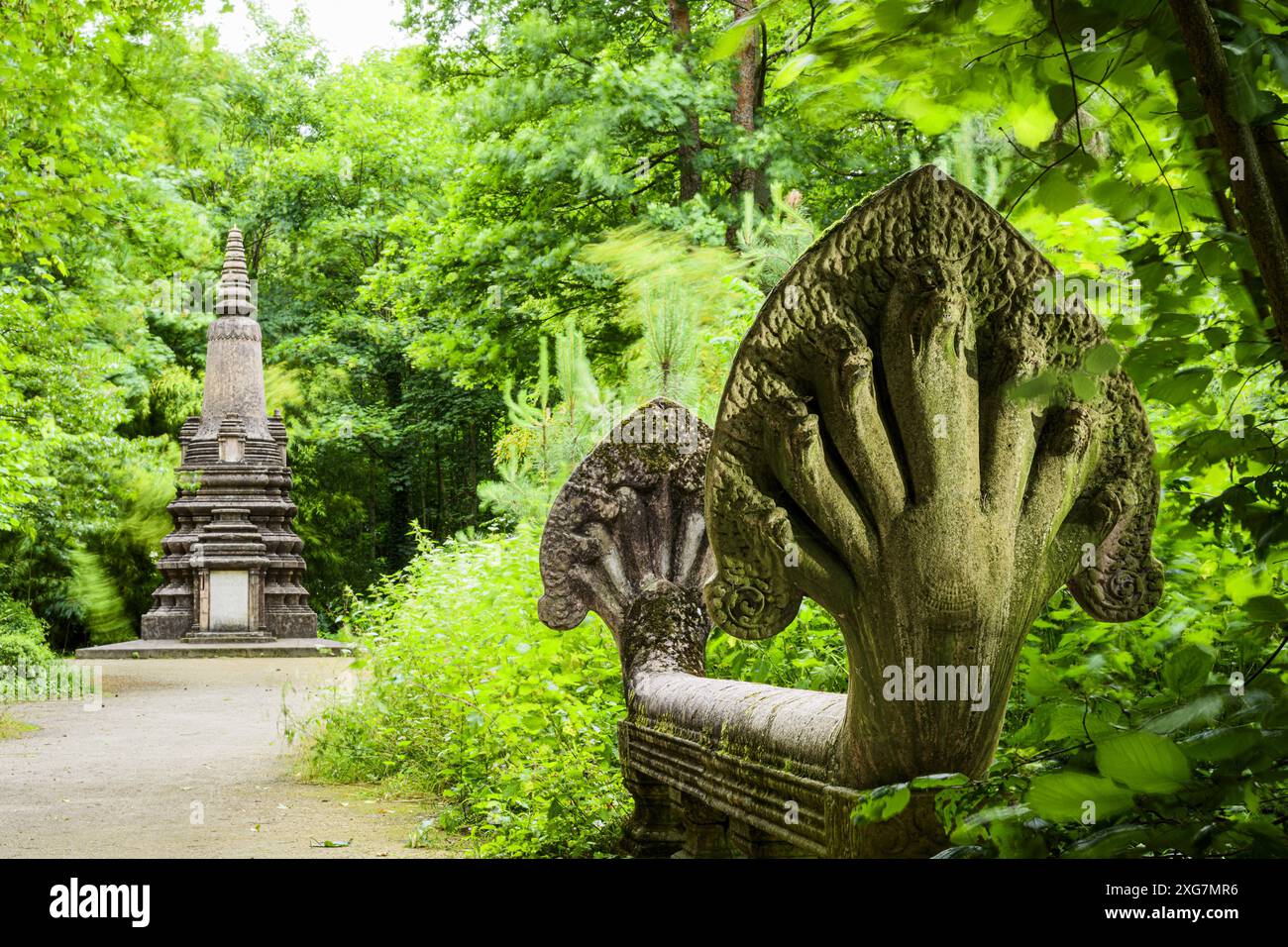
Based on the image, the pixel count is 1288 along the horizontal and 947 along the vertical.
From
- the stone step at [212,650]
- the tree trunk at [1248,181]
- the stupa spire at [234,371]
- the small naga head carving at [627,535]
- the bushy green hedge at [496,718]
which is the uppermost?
the stupa spire at [234,371]

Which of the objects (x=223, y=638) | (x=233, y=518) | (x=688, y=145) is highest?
(x=688, y=145)

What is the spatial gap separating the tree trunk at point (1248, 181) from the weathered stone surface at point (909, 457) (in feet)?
1.58

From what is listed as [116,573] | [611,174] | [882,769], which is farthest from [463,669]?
[116,573]

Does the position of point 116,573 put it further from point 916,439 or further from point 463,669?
point 916,439

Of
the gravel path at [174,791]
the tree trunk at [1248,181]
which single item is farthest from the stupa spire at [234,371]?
the tree trunk at [1248,181]

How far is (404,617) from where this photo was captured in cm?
830

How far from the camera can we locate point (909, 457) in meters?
1.73

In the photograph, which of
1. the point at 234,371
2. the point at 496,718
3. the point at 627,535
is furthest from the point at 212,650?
the point at 627,535

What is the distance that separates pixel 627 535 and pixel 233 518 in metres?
19.2

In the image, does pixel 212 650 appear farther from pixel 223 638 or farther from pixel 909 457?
pixel 909 457

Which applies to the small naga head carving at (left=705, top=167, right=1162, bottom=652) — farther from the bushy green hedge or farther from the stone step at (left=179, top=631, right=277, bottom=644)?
the stone step at (left=179, top=631, right=277, bottom=644)

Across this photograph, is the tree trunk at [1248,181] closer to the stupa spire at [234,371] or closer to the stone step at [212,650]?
the stone step at [212,650]

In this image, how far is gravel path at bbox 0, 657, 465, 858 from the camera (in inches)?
184

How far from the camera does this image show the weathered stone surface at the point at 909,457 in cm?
171
